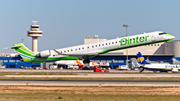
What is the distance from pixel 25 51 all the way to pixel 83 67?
30.3 metres

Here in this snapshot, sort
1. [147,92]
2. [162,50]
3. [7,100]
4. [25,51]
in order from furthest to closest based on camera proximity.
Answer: [162,50], [25,51], [147,92], [7,100]

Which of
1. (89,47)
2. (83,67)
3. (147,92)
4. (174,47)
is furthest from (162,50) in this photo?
(147,92)

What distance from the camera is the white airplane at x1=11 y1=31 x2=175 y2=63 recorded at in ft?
195

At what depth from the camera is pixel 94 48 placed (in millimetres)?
63312

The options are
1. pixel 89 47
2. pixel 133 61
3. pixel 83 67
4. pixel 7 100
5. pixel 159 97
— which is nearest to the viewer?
pixel 7 100

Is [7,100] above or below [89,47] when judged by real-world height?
below

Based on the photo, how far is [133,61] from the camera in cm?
10619

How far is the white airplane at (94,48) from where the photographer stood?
2341 inches

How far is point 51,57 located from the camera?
6781 cm

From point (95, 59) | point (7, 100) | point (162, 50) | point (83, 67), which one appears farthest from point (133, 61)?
point (7, 100)

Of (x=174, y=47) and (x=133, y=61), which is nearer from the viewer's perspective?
(x=133, y=61)

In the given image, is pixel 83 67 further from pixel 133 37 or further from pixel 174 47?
pixel 174 47

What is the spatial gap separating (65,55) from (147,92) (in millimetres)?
36455

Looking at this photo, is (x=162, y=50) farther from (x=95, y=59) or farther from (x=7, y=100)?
(x=7, y=100)
